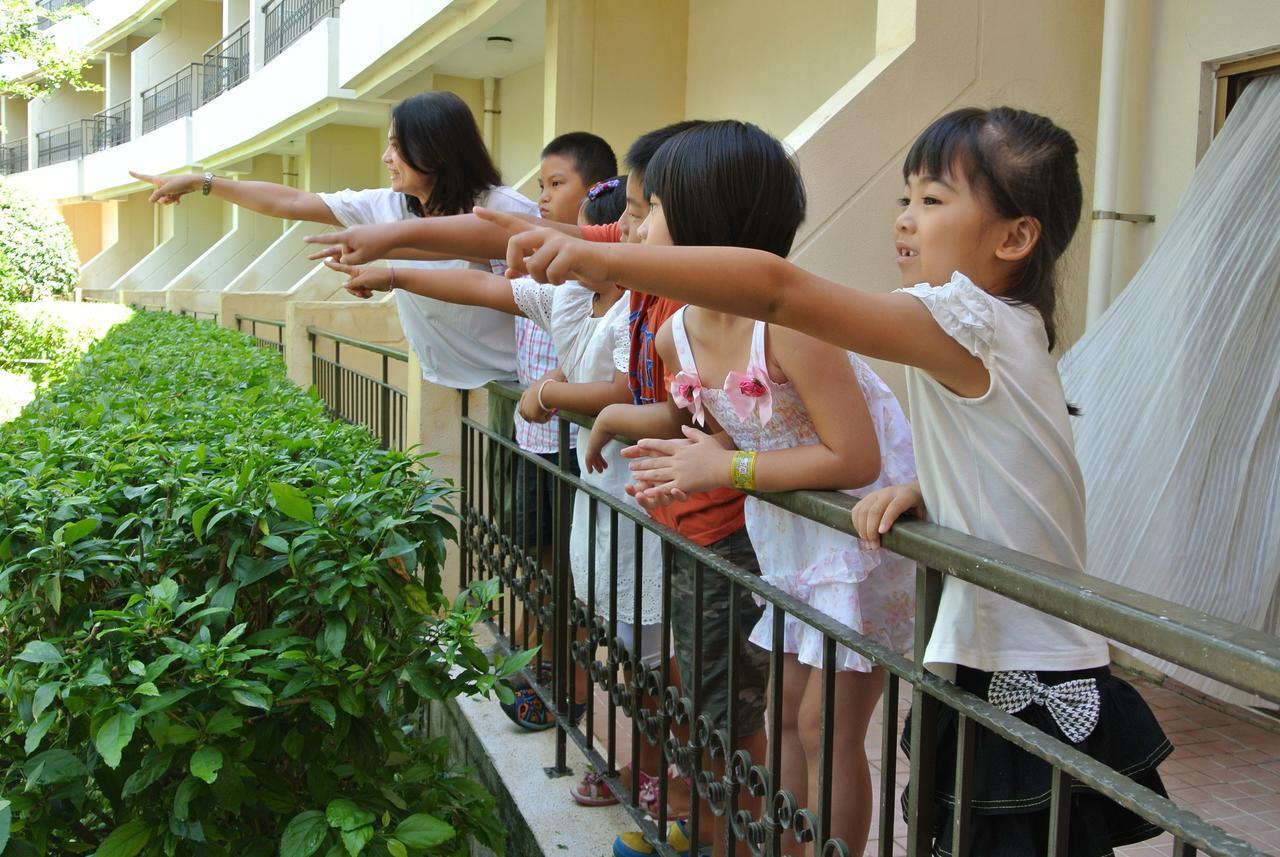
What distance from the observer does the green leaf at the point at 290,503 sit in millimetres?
2242

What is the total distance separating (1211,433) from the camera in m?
3.64

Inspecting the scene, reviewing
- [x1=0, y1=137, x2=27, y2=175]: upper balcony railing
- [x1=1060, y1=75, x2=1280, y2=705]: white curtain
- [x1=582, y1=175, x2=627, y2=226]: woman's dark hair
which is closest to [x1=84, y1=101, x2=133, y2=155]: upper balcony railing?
[x1=0, y1=137, x2=27, y2=175]: upper balcony railing

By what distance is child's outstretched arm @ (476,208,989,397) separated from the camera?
151 cm

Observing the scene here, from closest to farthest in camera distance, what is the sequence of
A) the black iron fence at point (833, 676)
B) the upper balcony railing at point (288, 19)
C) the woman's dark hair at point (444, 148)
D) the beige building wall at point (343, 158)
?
the black iron fence at point (833, 676) → the woman's dark hair at point (444, 148) → the upper balcony railing at point (288, 19) → the beige building wall at point (343, 158)

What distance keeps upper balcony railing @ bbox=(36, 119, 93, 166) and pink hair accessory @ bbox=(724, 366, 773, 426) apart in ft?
111

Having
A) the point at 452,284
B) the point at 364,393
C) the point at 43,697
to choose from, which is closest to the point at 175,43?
the point at 364,393

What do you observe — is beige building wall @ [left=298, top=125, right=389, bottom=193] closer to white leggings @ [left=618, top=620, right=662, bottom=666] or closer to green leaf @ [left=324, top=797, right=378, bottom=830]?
white leggings @ [left=618, top=620, right=662, bottom=666]

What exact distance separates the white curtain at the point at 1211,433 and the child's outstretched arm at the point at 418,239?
2235mm

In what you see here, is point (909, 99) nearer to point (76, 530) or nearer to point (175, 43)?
point (76, 530)

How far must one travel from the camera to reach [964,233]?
5.69 ft

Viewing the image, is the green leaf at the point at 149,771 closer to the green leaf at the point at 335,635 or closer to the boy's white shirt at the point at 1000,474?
the green leaf at the point at 335,635

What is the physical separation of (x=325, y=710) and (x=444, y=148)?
1964 mm

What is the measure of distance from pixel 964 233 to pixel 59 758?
1.80 metres

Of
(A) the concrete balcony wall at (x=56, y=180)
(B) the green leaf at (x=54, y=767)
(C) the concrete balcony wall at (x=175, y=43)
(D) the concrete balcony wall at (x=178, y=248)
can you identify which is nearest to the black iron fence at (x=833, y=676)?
(B) the green leaf at (x=54, y=767)
